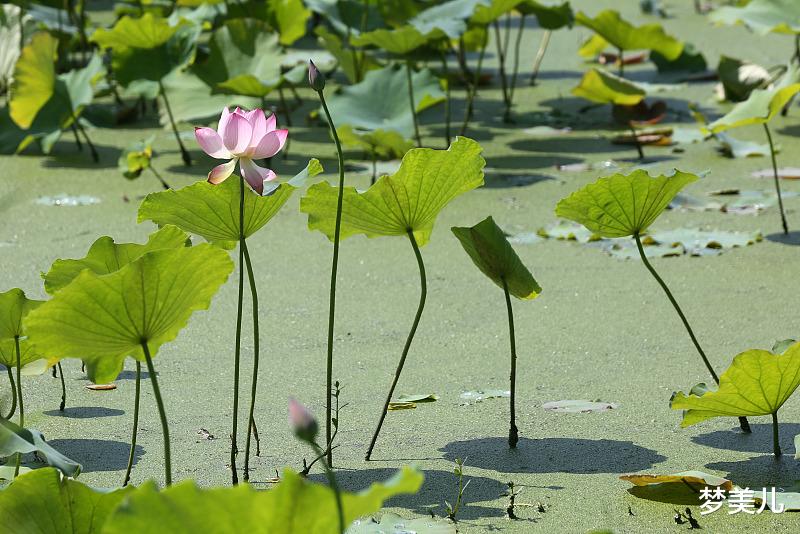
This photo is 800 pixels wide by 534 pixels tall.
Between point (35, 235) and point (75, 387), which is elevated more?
point (75, 387)

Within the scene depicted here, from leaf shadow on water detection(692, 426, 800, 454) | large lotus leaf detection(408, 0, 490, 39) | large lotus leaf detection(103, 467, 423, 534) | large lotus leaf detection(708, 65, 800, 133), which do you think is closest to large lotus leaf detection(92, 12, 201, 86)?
large lotus leaf detection(408, 0, 490, 39)

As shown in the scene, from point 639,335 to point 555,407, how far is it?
0.42m

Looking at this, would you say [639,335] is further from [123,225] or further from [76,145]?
[76,145]

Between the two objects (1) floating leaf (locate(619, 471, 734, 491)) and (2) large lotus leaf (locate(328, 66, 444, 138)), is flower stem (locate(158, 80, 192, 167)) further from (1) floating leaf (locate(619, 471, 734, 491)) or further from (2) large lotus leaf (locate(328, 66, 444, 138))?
(1) floating leaf (locate(619, 471, 734, 491))

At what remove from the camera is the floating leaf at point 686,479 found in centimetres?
136

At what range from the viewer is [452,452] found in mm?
1574

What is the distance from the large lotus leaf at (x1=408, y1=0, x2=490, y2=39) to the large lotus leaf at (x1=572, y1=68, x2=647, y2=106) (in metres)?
0.39

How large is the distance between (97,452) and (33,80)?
2.14 m

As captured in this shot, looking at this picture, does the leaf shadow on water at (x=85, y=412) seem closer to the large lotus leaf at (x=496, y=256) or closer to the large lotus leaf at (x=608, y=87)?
the large lotus leaf at (x=496, y=256)

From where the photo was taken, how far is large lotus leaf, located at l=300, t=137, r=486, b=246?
4.88 ft

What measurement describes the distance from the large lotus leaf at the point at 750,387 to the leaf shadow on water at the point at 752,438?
116 millimetres

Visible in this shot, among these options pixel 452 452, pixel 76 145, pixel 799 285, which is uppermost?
pixel 452 452

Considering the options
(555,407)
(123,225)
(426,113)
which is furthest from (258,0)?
(555,407)

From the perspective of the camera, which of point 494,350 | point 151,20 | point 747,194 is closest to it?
point 494,350
